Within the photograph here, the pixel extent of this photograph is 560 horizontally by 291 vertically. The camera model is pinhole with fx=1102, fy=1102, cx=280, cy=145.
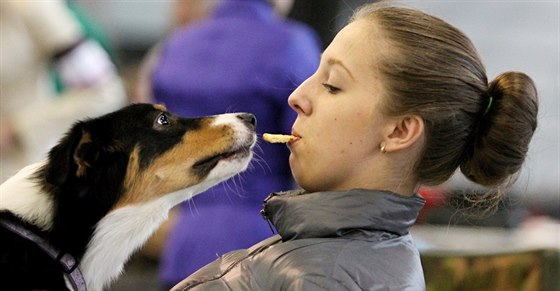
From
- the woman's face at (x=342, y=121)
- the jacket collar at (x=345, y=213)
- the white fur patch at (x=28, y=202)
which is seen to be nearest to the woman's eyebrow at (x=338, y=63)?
the woman's face at (x=342, y=121)

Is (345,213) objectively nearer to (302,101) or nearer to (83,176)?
(302,101)

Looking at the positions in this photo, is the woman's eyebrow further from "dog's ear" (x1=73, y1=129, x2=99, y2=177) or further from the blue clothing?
the blue clothing

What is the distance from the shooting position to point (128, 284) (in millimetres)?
4770

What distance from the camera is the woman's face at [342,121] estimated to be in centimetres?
208

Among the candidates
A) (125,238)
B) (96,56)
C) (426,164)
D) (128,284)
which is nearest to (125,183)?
(125,238)

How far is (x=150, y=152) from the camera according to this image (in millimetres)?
2414

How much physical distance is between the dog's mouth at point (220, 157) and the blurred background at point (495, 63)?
70.0 inches

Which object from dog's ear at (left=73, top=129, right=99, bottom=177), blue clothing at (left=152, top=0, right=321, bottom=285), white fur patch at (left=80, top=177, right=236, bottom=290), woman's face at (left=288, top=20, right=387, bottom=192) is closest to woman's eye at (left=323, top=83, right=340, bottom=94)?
woman's face at (left=288, top=20, right=387, bottom=192)

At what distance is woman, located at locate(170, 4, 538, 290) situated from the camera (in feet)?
6.62

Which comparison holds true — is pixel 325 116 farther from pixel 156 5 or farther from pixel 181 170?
pixel 156 5

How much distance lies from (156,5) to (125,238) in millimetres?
4626

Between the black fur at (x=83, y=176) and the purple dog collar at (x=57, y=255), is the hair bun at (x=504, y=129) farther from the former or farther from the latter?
the purple dog collar at (x=57, y=255)

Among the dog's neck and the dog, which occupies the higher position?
the dog

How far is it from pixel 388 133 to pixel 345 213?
7.4 inches
